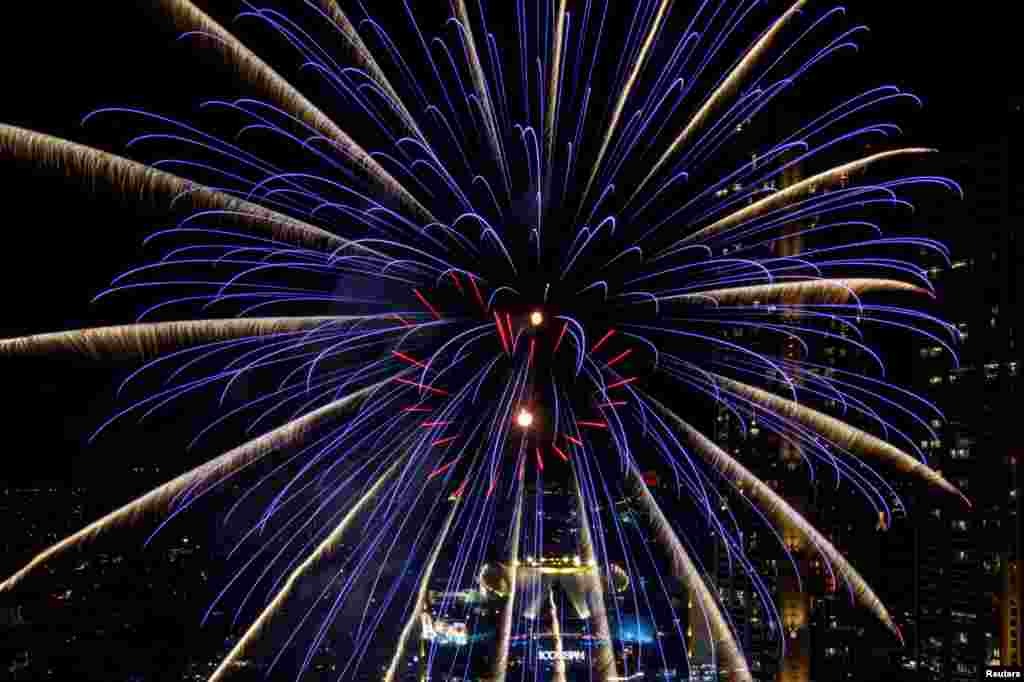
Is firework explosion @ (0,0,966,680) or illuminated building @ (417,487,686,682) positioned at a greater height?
firework explosion @ (0,0,966,680)

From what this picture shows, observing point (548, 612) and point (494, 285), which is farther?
point (548, 612)

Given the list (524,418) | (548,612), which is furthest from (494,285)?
(548,612)

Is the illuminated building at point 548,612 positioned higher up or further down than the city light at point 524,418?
further down

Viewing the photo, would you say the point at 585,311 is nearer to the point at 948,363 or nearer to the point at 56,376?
the point at 56,376

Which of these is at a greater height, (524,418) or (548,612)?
(524,418)

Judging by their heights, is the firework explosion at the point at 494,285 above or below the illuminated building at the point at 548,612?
above

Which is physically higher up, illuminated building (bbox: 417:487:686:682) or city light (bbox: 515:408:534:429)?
city light (bbox: 515:408:534:429)

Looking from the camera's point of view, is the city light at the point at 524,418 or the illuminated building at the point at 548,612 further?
the illuminated building at the point at 548,612

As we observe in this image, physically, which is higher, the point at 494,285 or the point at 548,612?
→ the point at 494,285

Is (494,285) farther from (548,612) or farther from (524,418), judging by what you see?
(548,612)

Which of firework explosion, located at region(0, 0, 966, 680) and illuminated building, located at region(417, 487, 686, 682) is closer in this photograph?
firework explosion, located at region(0, 0, 966, 680)

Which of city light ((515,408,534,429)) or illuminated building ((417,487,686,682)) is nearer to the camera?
city light ((515,408,534,429))
